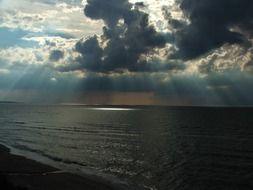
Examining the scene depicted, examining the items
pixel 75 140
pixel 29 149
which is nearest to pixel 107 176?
pixel 29 149

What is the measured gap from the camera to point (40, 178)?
1391 inches

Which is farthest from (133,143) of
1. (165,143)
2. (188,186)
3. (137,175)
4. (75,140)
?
(188,186)

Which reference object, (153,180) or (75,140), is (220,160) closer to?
(153,180)

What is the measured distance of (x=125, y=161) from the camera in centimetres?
4697

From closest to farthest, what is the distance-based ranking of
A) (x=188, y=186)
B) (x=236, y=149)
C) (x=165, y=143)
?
(x=188, y=186) → (x=236, y=149) → (x=165, y=143)

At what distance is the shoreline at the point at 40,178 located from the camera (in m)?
31.6

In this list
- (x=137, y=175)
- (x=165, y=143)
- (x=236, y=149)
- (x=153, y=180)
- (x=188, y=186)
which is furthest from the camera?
(x=165, y=143)

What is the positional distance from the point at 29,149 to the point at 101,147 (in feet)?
41.4

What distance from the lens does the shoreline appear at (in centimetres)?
3156

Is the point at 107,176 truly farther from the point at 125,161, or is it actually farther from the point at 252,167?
the point at 252,167

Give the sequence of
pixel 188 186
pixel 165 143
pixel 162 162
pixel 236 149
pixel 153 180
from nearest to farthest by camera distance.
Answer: pixel 188 186, pixel 153 180, pixel 162 162, pixel 236 149, pixel 165 143

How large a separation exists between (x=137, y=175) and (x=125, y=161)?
8.80 metres

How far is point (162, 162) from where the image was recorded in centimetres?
4556

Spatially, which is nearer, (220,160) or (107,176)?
(107,176)
